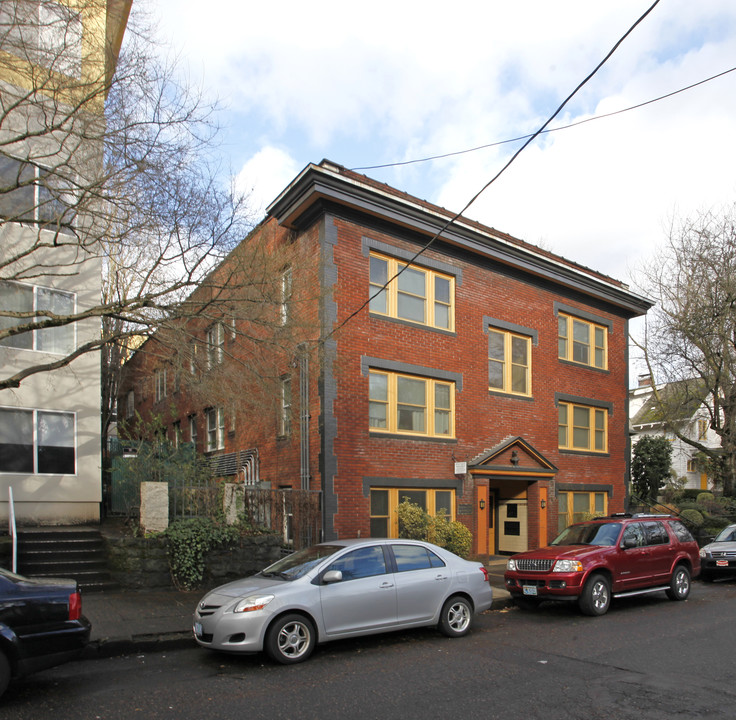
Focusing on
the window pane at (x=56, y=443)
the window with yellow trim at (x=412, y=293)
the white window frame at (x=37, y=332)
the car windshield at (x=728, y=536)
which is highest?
the window with yellow trim at (x=412, y=293)

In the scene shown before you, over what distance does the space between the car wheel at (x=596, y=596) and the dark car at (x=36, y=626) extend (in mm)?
7902

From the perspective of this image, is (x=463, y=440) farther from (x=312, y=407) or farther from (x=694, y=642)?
(x=694, y=642)

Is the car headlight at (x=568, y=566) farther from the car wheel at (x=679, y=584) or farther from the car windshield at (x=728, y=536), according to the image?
the car windshield at (x=728, y=536)

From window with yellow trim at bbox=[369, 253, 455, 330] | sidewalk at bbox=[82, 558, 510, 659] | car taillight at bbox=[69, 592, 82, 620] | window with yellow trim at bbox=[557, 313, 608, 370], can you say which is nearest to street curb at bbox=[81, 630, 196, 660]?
sidewalk at bbox=[82, 558, 510, 659]

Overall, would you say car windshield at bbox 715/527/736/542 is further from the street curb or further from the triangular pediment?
the street curb

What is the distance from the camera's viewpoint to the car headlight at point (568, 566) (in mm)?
11750

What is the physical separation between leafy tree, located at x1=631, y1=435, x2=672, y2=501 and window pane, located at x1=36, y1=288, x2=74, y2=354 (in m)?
26.2

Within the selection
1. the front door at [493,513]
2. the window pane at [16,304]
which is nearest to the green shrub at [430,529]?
the front door at [493,513]

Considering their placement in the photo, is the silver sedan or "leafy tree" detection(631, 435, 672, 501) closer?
the silver sedan

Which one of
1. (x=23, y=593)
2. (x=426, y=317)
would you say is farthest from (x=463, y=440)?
(x=23, y=593)

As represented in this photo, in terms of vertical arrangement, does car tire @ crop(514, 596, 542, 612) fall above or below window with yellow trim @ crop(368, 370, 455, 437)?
below

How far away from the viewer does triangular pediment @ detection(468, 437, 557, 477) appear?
61.2 ft

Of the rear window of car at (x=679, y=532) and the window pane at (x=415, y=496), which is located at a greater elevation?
the window pane at (x=415, y=496)

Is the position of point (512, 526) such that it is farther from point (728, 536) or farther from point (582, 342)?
point (582, 342)
